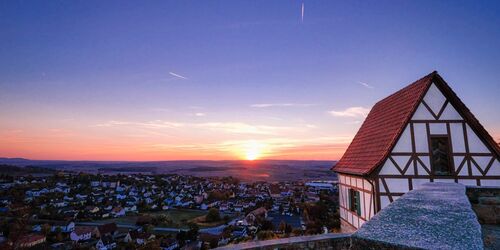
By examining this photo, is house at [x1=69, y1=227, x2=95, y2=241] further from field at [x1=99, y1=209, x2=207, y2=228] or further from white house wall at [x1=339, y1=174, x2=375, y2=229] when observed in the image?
white house wall at [x1=339, y1=174, x2=375, y2=229]

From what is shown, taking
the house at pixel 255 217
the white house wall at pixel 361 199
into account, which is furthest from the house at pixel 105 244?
the white house wall at pixel 361 199

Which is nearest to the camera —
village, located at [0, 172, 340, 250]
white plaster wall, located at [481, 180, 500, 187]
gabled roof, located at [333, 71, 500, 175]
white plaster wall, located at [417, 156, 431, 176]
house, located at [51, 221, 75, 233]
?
white plaster wall, located at [481, 180, 500, 187]

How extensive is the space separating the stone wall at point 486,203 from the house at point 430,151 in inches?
180

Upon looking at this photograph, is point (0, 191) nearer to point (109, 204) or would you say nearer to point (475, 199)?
point (109, 204)

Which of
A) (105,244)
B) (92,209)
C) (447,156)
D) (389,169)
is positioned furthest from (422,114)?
(92,209)

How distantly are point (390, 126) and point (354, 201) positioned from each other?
3642mm

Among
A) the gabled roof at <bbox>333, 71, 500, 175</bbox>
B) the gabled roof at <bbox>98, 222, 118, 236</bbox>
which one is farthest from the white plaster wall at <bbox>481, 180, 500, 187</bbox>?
the gabled roof at <bbox>98, 222, 118, 236</bbox>

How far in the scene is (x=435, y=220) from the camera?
6.12 feet

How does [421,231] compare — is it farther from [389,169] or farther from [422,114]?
[422,114]

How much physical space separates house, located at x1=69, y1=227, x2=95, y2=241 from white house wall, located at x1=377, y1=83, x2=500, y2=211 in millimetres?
54542

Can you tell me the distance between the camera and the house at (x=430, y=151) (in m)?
10.1

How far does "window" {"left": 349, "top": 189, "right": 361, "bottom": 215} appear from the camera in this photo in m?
11.6

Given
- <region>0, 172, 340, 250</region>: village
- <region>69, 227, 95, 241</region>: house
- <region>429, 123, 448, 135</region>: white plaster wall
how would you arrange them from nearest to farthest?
<region>429, 123, 448, 135</region>: white plaster wall < <region>0, 172, 340, 250</region>: village < <region>69, 227, 95, 241</region>: house

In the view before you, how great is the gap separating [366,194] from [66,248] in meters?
43.9
